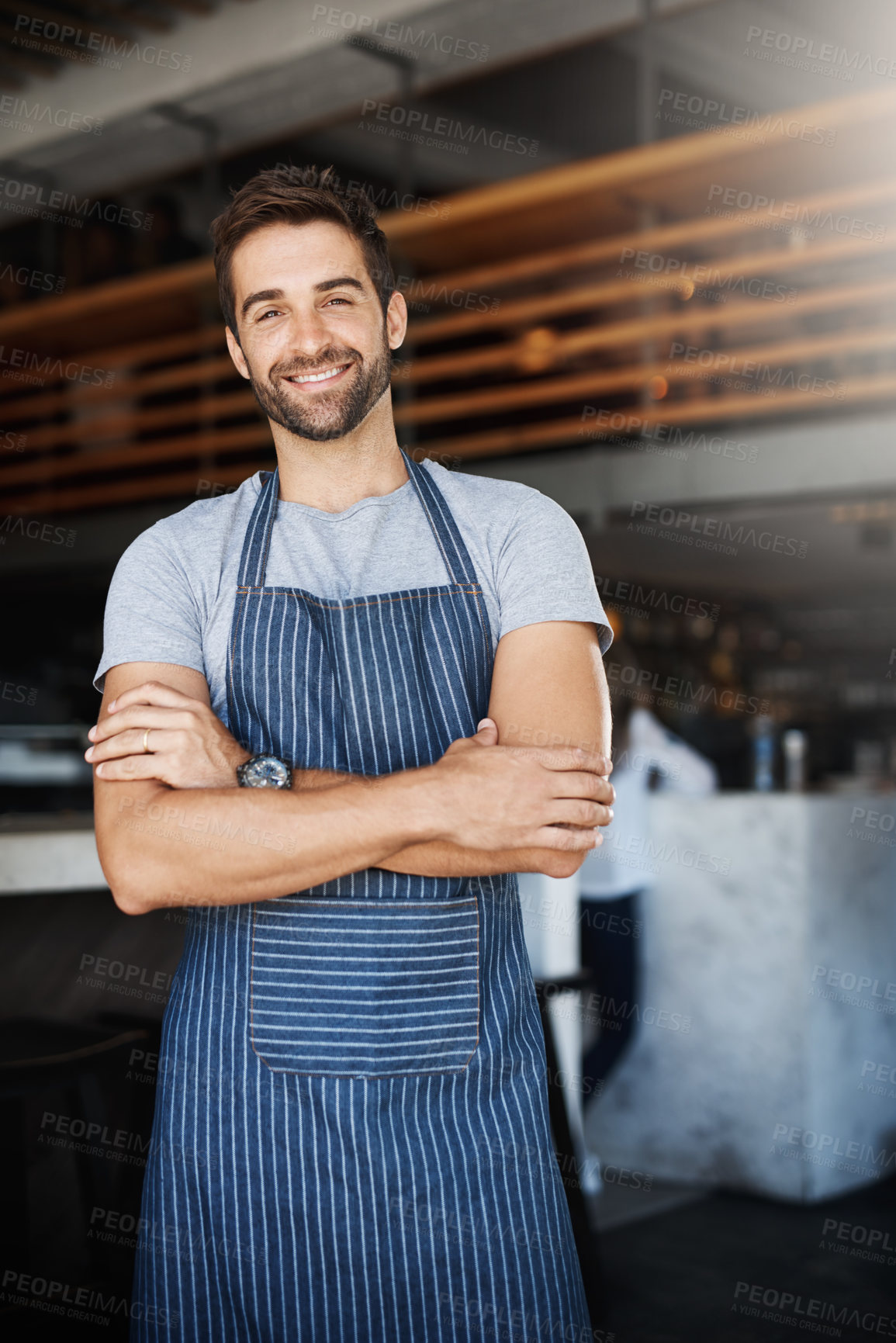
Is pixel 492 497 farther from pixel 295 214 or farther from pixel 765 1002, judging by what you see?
pixel 765 1002

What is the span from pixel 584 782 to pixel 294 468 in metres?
0.51

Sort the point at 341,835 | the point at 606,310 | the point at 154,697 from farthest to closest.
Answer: the point at 606,310, the point at 154,697, the point at 341,835

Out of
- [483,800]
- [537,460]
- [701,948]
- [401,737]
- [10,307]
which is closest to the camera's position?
[483,800]

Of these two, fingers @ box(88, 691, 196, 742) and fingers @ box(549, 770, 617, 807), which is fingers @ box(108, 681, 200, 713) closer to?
fingers @ box(88, 691, 196, 742)

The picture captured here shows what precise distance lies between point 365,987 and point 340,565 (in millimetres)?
473

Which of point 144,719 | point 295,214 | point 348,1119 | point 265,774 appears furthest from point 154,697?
point 295,214

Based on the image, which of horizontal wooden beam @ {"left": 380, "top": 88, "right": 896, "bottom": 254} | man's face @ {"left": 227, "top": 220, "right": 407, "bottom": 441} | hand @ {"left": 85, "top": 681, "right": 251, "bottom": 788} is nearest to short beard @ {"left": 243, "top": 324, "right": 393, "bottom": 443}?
man's face @ {"left": 227, "top": 220, "right": 407, "bottom": 441}

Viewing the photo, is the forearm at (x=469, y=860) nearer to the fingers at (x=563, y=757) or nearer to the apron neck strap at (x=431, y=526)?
the fingers at (x=563, y=757)

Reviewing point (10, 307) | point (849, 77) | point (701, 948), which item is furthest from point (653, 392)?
point (10, 307)

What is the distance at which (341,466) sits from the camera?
1437mm

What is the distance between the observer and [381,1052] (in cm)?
123

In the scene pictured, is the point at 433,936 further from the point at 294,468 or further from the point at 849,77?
the point at 849,77

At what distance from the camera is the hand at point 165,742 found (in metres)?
1.25

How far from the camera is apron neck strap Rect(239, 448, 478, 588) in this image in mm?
1385
